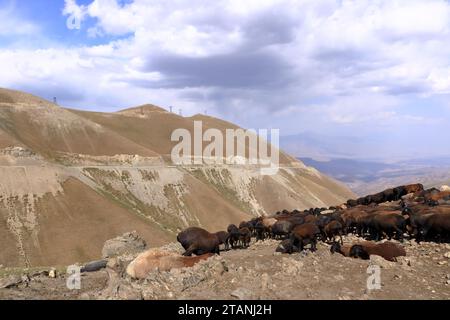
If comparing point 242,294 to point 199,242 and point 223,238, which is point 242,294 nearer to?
point 199,242

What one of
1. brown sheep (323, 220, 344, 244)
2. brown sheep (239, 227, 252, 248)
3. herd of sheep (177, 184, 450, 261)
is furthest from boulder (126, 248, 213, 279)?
brown sheep (323, 220, 344, 244)

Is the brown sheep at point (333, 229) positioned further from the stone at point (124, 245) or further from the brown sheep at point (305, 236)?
the stone at point (124, 245)

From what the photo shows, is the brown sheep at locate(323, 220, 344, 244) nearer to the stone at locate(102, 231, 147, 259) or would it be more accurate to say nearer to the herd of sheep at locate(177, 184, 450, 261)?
the herd of sheep at locate(177, 184, 450, 261)

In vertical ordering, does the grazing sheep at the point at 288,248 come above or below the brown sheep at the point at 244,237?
above

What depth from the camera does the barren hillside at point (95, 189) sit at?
160 ft

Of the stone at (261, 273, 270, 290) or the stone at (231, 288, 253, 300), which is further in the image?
the stone at (261, 273, 270, 290)

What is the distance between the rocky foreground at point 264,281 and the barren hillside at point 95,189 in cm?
3394

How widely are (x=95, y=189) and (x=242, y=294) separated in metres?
55.9

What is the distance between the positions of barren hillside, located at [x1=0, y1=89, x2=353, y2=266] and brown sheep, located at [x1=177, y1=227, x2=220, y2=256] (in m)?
29.5

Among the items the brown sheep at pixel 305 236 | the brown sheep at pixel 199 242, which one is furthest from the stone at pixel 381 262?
the brown sheep at pixel 199 242

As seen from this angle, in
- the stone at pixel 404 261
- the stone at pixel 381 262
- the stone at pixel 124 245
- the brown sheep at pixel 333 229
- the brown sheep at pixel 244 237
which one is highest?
the brown sheep at pixel 333 229

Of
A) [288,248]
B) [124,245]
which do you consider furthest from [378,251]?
[124,245]

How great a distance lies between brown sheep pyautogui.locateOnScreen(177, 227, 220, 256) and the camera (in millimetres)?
17495
